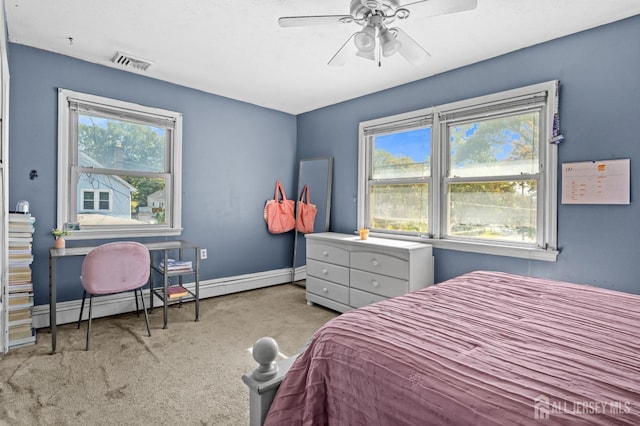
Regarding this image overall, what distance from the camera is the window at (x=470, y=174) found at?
267 centimetres

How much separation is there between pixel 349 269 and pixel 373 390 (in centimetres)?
239

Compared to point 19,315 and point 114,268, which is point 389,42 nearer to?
point 114,268

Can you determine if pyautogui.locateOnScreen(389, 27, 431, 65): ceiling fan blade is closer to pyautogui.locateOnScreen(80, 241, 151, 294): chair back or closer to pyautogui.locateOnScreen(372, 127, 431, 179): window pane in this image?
pyautogui.locateOnScreen(372, 127, 431, 179): window pane

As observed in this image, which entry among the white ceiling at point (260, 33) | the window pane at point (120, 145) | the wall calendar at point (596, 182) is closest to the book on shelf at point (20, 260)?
the window pane at point (120, 145)

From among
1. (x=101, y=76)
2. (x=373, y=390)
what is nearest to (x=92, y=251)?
(x=101, y=76)

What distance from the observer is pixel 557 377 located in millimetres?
911

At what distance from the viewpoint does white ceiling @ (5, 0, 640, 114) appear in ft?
7.39

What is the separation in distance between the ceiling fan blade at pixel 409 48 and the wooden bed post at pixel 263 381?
1.91 metres

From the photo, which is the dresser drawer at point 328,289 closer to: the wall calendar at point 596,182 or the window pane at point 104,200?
the wall calendar at point 596,182

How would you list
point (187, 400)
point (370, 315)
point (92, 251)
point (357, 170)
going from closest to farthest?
point (370, 315) < point (187, 400) < point (92, 251) < point (357, 170)

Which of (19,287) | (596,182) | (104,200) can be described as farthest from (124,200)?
(596,182)

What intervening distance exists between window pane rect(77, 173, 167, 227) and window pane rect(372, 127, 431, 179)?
243 centimetres

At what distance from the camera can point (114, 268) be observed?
269 centimetres

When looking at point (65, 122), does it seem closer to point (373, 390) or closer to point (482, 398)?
point (373, 390)
